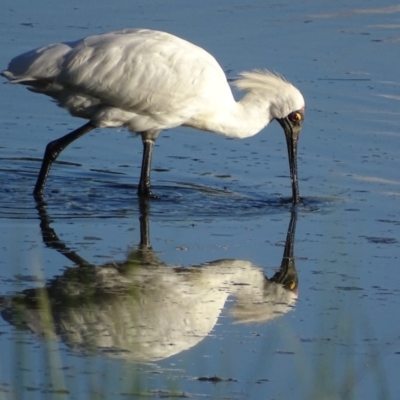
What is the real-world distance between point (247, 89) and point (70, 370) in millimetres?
5387

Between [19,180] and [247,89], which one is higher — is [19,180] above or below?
below

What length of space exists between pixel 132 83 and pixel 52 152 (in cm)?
88

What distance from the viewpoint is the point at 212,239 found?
30.8 ft

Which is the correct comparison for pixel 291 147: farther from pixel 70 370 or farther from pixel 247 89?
pixel 70 370

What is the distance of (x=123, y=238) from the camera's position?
9.32m

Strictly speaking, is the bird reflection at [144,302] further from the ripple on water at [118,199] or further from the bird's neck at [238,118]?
the bird's neck at [238,118]

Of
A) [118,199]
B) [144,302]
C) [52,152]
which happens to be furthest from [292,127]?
[144,302]

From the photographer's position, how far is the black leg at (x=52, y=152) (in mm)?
10836

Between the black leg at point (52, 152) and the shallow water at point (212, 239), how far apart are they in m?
0.15

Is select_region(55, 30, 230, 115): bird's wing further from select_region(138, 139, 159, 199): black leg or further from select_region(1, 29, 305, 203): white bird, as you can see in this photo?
select_region(138, 139, 159, 199): black leg

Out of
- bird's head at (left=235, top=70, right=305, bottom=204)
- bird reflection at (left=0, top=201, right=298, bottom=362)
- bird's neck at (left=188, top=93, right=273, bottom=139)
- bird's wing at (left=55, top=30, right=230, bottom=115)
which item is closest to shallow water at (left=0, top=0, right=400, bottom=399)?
bird reflection at (left=0, top=201, right=298, bottom=362)

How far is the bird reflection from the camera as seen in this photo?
696 cm

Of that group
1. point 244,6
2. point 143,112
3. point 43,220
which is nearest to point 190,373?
point 43,220

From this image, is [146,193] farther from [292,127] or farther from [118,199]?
[292,127]
